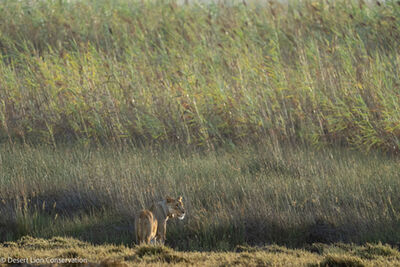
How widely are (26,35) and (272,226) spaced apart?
9.25 m

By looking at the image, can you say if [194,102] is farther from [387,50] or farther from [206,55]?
[387,50]

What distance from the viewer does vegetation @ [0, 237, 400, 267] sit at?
4.37 m

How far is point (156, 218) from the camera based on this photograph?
4980mm

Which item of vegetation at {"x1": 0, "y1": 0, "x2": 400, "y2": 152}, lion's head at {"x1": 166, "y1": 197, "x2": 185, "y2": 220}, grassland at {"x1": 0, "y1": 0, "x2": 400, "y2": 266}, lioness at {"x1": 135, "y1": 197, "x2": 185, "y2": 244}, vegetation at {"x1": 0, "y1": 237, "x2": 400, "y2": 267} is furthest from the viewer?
vegetation at {"x1": 0, "y1": 0, "x2": 400, "y2": 152}

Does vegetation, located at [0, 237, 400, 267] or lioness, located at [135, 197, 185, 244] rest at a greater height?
lioness, located at [135, 197, 185, 244]

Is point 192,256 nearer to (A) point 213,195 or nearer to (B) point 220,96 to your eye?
(A) point 213,195

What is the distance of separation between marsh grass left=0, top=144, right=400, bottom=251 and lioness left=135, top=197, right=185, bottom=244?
0.44 metres

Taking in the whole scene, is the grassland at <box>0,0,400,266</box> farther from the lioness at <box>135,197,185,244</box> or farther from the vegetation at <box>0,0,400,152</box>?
the lioness at <box>135,197,185,244</box>

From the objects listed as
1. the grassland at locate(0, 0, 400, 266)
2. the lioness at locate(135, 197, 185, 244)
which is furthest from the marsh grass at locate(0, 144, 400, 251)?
the lioness at locate(135, 197, 185, 244)

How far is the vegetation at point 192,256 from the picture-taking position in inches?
172

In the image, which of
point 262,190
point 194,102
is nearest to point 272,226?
point 262,190

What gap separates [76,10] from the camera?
45.8ft

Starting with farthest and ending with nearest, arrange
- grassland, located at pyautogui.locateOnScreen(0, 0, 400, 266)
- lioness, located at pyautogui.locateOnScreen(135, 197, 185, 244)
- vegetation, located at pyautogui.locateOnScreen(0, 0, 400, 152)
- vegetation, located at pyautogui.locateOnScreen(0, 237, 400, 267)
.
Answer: vegetation, located at pyautogui.locateOnScreen(0, 0, 400, 152)
grassland, located at pyautogui.locateOnScreen(0, 0, 400, 266)
lioness, located at pyautogui.locateOnScreen(135, 197, 185, 244)
vegetation, located at pyautogui.locateOnScreen(0, 237, 400, 267)

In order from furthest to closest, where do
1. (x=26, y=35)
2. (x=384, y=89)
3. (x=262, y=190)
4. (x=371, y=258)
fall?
(x=26, y=35) < (x=384, y=89) < (x=262, y=190) < (x=371, y=258)
